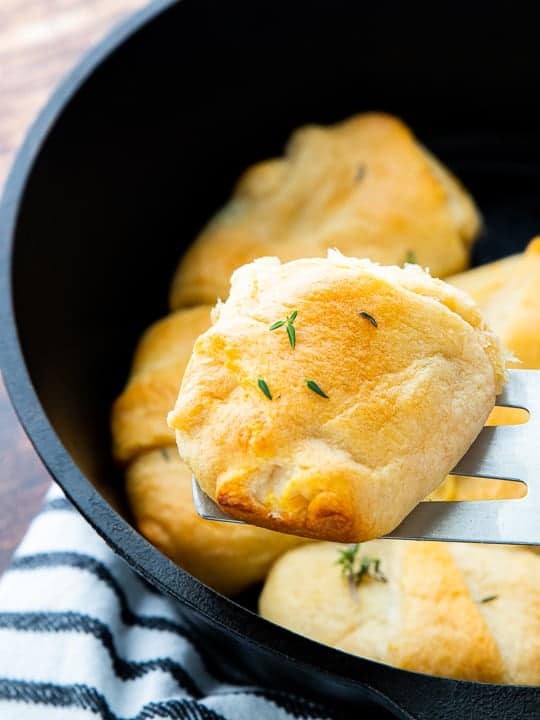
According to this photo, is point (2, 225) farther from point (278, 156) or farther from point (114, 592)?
point (278, 156)

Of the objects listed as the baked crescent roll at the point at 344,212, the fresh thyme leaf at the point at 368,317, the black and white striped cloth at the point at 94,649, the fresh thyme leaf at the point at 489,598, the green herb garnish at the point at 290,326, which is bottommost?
the black and white striped cloth at the point at 94,649

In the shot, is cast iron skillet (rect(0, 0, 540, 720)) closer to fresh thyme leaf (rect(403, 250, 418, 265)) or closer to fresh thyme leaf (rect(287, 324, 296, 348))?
fresh thyme leaf (rect(403, 250, 418, 265))

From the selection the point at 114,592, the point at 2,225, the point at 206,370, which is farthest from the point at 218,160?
the point at 206,370

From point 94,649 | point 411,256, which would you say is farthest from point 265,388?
point 411,256

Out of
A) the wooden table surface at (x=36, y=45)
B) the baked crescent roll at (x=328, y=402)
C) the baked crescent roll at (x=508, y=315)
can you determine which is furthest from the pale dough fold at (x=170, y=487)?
the wooden table surface at (x=36, y=45)

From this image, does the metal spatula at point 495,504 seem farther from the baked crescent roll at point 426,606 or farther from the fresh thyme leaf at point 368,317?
the baked crescent roll at point 426,606
